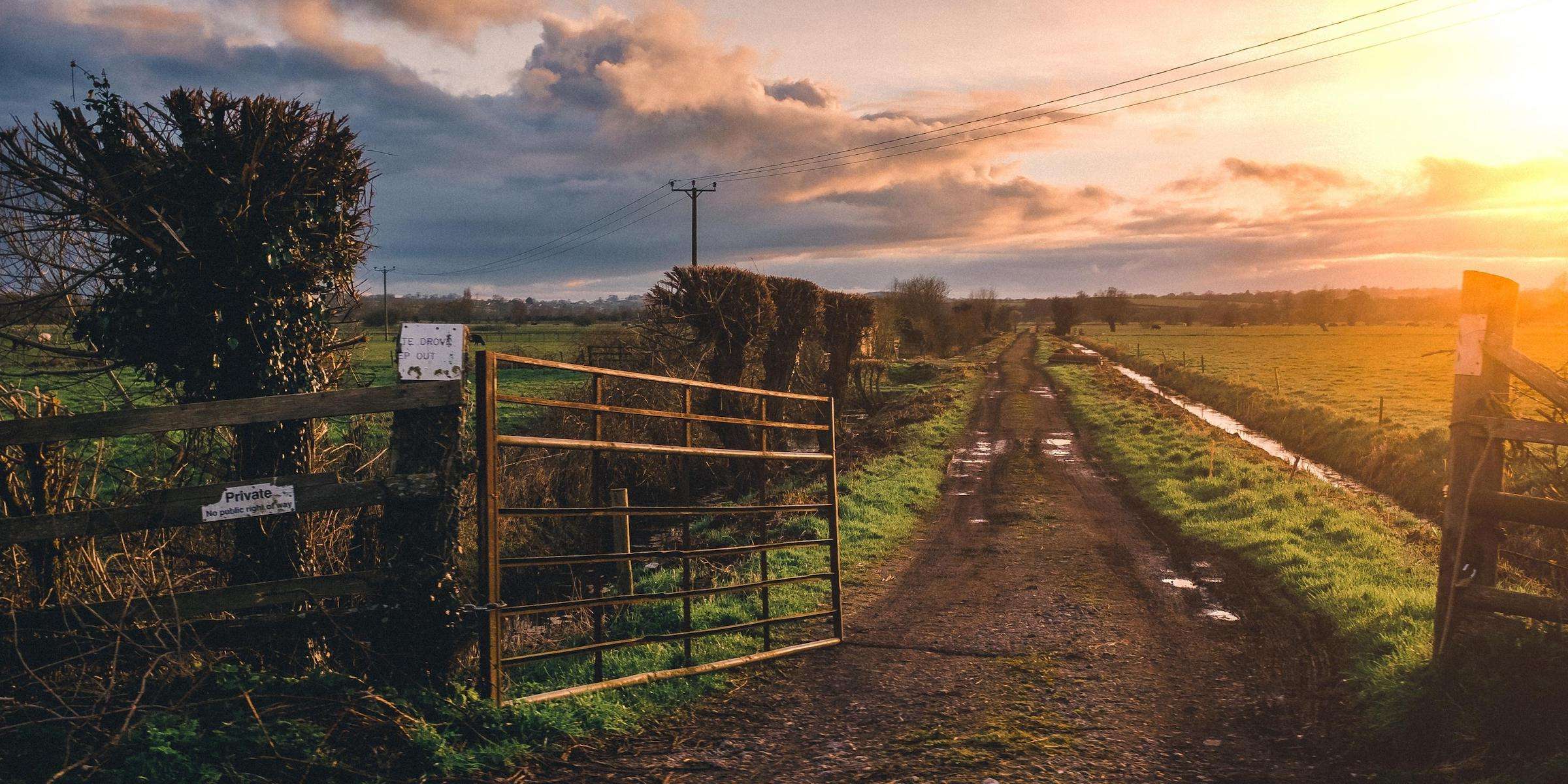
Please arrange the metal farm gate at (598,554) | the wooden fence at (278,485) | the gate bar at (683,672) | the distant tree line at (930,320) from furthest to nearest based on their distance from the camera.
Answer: the distant tree line at (930,320), the gate bar at (683,672), the metal farm gate at (598,554), the wooden fence at (278,485)

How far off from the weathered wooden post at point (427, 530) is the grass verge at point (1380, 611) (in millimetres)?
5401

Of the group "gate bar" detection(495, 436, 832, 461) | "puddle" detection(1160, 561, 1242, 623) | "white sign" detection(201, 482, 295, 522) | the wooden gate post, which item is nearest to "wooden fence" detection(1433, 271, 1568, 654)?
the wooden gate post

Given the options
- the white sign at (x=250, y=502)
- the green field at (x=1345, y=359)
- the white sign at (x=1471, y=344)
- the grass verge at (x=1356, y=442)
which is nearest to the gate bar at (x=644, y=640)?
the white sign at (x=250, y=502)

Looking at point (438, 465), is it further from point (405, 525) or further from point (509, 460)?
point (509, 460)

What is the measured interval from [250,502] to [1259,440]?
89.8 ft

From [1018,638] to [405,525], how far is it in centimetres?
490

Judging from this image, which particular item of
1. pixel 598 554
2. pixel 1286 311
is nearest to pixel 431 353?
pixel 598 554

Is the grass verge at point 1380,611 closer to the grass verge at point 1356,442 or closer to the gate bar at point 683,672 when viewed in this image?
the grass verge at point 1356,442

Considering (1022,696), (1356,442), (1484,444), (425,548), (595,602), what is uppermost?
(1484,444)

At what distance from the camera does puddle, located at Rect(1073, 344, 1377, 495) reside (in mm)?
A: 18297

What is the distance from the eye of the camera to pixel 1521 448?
541 cm

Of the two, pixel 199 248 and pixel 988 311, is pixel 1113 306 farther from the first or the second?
pixel 199 248

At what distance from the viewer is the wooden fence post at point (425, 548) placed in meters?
4.50

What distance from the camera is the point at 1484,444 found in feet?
17.4
